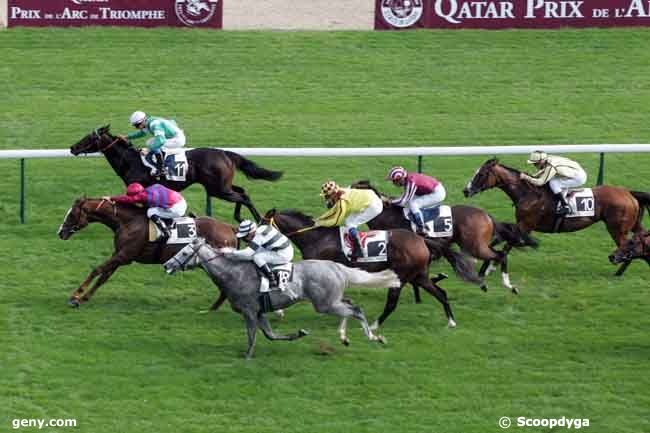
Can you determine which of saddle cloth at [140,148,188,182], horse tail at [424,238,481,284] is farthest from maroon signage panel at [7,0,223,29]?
horse tail at [424,238,481,284]

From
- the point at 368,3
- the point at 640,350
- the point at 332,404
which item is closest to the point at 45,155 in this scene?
the point at 332,404

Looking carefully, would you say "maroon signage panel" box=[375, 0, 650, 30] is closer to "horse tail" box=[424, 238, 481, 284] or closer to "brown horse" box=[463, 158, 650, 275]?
"brown horse" box=[463, 158, 650, 275]

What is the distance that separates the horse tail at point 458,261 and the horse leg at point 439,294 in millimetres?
275

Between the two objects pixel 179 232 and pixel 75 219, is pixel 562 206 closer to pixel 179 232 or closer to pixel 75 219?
pixel 179 232

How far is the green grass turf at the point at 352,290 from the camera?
13.1 meters

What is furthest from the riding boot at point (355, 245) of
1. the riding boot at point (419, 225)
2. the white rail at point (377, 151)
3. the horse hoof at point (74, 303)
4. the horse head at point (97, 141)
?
the horse head at point (97, 141)

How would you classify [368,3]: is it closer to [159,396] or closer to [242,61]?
[242,61]

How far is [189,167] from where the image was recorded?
1688 centimetres

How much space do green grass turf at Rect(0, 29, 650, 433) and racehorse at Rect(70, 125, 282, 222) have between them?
0.92 metres

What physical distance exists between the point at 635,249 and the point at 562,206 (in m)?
1.90

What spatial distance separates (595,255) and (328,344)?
170 inches

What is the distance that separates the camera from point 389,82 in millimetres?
23031

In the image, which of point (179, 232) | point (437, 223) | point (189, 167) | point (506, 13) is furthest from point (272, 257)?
point (506, 13)

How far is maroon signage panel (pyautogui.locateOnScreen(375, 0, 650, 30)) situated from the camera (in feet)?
79.3
